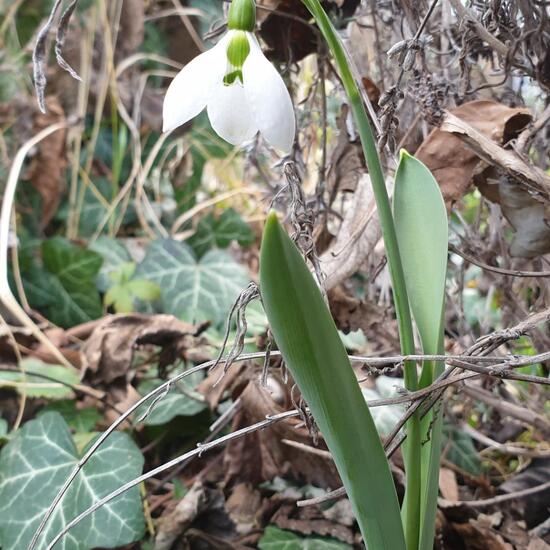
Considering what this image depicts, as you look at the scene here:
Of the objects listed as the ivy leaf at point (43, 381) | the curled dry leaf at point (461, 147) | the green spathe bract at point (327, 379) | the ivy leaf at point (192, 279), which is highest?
the curled dry leaf at point (461, 147)

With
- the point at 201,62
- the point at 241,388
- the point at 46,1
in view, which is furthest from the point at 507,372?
the point at 46,1

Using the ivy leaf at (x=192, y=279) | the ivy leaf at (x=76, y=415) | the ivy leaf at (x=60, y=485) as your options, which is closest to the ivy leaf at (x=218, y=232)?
the ivy leaf at (x=192, y=279)

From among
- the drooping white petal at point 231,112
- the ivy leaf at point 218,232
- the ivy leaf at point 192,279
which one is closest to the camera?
the drooping white petal at point 231,112

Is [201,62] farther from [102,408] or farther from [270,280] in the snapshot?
[102,408]

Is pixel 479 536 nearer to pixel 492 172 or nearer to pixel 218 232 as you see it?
pixel 492 172

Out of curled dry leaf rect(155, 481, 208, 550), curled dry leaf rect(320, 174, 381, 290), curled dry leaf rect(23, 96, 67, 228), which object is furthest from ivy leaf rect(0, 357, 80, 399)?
curled dry leaf rect(23, 96, 67, 228)

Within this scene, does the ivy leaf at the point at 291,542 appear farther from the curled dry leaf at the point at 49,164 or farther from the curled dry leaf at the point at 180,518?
the curled dry leaf at the point at 49,164

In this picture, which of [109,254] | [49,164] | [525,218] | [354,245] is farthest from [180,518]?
[49,164]

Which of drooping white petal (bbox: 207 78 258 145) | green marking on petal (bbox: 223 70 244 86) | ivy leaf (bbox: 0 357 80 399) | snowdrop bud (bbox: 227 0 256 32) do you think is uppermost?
snowdrop bud (bbox: 227 0 256 32)

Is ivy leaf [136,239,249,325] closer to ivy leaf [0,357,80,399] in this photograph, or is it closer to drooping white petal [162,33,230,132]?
ivy leaf [0,357,80,399]
